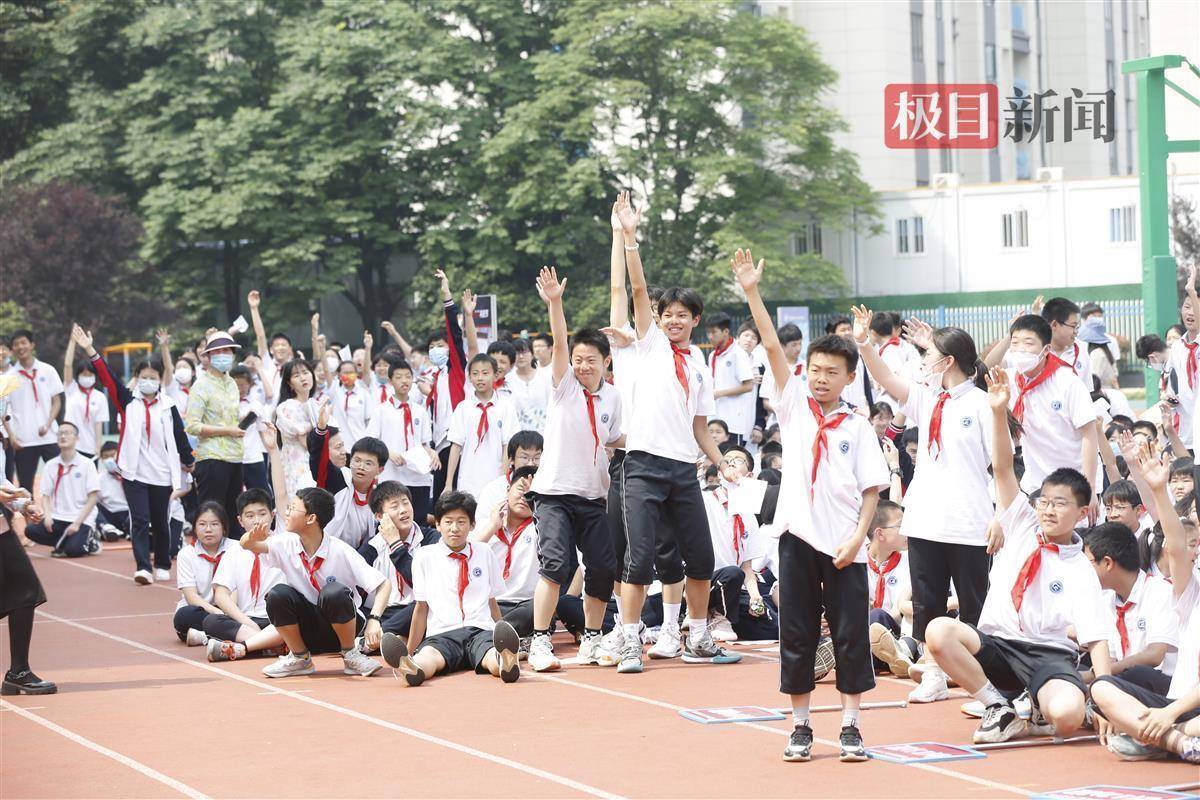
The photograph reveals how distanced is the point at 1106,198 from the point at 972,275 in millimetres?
4566

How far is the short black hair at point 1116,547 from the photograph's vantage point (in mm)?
7715

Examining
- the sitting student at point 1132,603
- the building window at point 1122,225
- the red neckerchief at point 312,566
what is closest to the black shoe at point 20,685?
the red neckerchief at point 312,566

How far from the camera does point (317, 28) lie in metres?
41.8

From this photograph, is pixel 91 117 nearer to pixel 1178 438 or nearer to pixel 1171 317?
pixel 1171 317

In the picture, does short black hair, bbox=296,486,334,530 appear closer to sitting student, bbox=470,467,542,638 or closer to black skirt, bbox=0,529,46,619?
sitting student, bbox=470,467,542,638

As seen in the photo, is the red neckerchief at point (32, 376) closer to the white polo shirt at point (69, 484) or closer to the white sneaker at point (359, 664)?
the white polo shirt at point (69, 484)

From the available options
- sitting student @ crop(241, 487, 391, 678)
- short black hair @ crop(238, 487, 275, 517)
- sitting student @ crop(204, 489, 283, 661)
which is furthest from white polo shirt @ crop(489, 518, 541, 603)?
short black hair @ crop(238, 487, 275, 517)

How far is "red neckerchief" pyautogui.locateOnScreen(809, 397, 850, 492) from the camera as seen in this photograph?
23.5 ft

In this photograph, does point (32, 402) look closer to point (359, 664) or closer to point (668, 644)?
point (359, 664)

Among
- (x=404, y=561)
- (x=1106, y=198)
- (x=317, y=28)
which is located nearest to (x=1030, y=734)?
(x=404, y=561)

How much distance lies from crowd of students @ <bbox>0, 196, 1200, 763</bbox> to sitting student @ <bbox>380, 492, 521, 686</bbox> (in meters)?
0.02

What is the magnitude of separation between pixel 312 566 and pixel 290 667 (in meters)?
0.64

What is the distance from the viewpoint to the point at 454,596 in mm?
9805

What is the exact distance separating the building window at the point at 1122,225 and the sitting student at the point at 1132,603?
39358 millimetres
